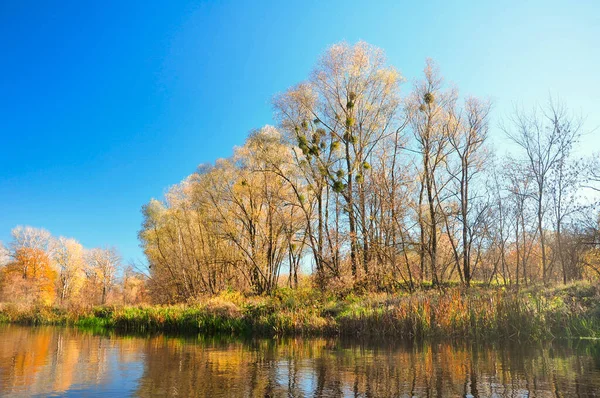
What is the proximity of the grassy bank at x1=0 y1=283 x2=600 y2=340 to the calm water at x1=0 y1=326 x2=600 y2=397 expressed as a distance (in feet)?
4.72

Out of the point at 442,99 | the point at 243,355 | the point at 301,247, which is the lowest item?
the point at 243,355

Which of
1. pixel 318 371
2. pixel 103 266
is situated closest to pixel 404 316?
pixel 318 371

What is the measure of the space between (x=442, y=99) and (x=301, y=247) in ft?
48.3

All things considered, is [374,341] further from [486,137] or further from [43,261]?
[43,261]

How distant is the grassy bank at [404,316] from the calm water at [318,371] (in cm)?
144

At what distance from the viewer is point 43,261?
173 ft

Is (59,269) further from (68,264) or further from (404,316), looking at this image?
(404,316)

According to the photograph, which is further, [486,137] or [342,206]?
[486,137]

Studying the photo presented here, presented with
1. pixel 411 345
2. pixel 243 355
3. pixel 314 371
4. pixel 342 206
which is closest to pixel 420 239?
pixel 342 206

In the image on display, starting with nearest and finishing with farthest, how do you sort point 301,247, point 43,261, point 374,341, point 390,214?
point 374,341, point 390,214, point 301,247, point 43,261

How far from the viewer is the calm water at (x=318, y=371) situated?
20.7ft

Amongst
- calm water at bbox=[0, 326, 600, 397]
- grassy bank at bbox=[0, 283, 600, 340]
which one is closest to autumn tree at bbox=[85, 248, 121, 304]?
grassy bank at bbox=[0, 283, 600, 340]

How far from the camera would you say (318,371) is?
7.99 meters

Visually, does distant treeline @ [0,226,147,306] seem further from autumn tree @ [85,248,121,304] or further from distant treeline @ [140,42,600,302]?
distant treeline @ [140,42,600,302]
